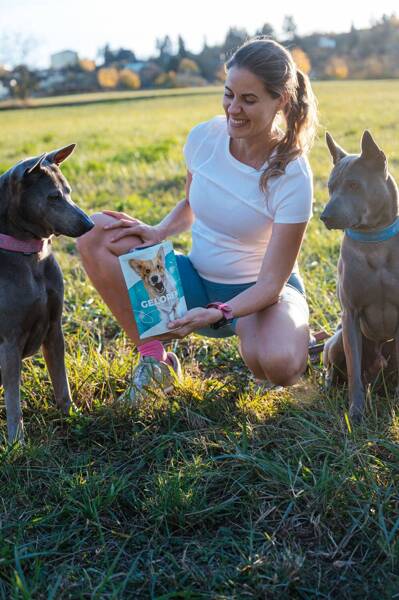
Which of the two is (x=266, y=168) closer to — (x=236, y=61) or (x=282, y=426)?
(x=236, y=61)

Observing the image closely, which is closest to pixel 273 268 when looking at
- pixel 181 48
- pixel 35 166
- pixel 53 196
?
Result: pixel 53 196

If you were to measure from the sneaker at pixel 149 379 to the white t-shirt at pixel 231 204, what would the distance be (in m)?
0.56

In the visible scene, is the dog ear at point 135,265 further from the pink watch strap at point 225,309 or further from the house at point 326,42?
the house at point 326,42

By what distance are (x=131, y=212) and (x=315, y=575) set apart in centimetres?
548

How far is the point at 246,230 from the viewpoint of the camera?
3.57 metres

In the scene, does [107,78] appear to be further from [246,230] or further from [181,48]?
[246,230]

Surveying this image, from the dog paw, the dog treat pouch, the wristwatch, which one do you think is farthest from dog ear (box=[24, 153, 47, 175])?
the dog paw

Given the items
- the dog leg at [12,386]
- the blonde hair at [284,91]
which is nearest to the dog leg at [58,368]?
the dog leg at [12,386]

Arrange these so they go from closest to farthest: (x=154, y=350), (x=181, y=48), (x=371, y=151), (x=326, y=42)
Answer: (x=371, y=151)
(x=154, y=350)
(x=326, y=42)
(x=181, y=48)

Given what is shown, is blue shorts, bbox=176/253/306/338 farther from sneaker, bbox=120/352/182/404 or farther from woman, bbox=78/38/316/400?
sneaker, bbox=120/352/182/404

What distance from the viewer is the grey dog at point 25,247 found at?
311 centimetres

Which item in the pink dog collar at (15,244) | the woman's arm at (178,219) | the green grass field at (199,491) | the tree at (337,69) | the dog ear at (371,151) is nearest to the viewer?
the green grass field at (199,491)

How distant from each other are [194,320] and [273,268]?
50cm

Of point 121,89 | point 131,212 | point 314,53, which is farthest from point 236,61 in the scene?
point 121,89
